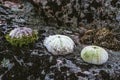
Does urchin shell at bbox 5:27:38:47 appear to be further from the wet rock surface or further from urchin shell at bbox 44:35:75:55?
urchin shell at bbox 44:35:75:55

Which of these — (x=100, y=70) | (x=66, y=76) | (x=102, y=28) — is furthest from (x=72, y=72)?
(x=102, y=28)

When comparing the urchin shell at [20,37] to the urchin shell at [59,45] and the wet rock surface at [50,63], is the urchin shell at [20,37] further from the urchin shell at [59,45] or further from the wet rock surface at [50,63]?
the urchin shell at [59,45]

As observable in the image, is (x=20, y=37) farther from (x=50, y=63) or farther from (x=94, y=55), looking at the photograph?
(x=94, y=55)

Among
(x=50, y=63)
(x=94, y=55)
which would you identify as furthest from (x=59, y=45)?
(x=94, y=55)

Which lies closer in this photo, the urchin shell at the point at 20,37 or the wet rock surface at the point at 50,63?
the wet rock surface at the point at 50,63

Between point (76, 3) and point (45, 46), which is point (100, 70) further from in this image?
point (76, 3)

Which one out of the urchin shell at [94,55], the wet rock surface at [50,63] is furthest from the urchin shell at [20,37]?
the urchin shell at [94,55]
